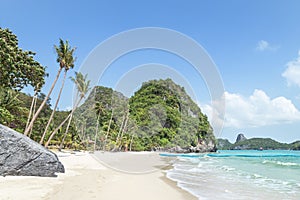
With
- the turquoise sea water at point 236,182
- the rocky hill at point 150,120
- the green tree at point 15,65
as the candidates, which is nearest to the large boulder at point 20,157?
the turquoise sea water at point 236,182

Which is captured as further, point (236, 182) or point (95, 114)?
point (95, 114)

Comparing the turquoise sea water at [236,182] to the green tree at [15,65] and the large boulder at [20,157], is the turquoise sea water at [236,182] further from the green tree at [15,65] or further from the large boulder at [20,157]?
the green tree at [15,65]

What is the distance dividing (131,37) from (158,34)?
2237mm

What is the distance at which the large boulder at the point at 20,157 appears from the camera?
326 inches

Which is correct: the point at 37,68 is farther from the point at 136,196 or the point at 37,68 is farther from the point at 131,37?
the point at 136,196

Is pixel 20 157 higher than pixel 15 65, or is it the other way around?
pixel 15 65

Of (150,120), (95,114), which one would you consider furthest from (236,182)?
(150,120)

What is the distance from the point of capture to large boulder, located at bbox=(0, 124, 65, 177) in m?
8.29

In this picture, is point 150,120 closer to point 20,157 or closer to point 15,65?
point 15,65

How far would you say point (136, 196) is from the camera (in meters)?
7.72

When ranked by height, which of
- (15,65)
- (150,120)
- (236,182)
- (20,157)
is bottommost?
(236,182)

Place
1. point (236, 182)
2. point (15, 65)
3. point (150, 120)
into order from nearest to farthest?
point (236, 182)
point (15, 65)
point (150, 120)

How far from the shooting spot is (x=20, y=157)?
8.55 meters

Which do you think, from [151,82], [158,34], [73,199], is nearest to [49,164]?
[73,199]
